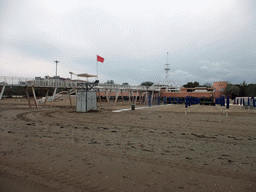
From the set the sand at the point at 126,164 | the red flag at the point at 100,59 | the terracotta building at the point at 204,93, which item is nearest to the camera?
the sand at the point at 126,164

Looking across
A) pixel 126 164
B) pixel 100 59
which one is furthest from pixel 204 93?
pixel 126 164

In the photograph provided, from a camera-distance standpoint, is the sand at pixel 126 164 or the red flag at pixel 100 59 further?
the red flag at pixel 100 59

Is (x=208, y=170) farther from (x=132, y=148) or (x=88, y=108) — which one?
(x=88, y=108)

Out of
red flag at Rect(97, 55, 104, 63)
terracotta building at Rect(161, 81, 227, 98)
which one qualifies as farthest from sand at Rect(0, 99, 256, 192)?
terracotta building at Rect(161, 81, 227, 98)

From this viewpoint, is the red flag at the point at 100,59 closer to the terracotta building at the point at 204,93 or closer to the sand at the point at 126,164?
the sand at the point at 126,164

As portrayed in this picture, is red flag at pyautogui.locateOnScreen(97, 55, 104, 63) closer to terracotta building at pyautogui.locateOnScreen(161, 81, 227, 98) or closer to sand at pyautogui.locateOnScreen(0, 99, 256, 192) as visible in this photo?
sand at pyautogui.locateOnScreen(0, 99, 256, 192)

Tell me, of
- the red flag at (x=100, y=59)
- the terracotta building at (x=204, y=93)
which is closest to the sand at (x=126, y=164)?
the red flag at (x=100, y=59)

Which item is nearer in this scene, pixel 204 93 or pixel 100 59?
pixel 100 59

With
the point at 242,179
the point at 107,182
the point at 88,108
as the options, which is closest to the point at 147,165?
the point at 107,182

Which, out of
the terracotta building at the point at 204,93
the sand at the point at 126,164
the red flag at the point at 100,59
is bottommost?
the sand at the point at 126,164

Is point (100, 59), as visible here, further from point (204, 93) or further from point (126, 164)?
point (204, 93)

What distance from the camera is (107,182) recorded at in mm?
3742

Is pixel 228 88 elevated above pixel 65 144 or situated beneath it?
elevated above

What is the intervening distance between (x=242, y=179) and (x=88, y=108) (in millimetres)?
18193
